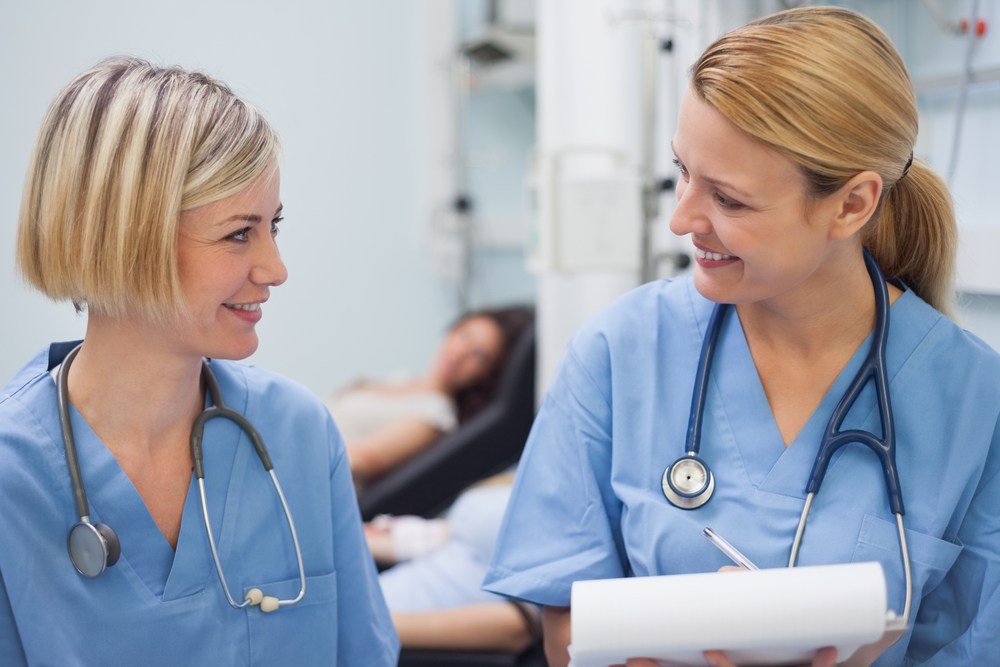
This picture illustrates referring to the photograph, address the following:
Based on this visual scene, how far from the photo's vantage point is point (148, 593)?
95cm

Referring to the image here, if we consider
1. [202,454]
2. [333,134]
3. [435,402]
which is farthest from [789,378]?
[333,134]

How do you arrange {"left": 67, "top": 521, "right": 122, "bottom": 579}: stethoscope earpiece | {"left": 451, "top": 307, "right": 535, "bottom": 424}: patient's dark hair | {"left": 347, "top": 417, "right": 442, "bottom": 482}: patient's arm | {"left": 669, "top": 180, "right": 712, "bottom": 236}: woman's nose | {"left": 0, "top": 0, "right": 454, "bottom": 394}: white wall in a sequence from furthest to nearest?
1. {"left": 0, "top": 0, "right": 454, "bottom": 394}: white wall
2. {"left": 451, "top": 307, "right": 535, "bottom": 424}: patient's dark hair
3. {"left": 347, "top": 417, "right": 442, "bottom": 482}: patient's arm
4. {"left": 669, "top": 180, "right": 712, "bottom": 236}: woman's nose
5. {"left": 67, "top": 521, "right": 122, "bottom": 579}: stethoscope earpiece

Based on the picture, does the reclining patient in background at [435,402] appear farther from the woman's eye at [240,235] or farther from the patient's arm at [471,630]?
the woman's eye at [240,235]

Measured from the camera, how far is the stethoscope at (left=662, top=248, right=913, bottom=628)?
38.2 inches

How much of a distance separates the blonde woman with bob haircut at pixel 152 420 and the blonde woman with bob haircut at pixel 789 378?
0.31m

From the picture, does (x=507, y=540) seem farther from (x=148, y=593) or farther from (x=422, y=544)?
(x=422, y=544)

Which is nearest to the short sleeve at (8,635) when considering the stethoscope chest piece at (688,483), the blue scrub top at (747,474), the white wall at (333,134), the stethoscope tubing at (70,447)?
the stethoscope tubing at (70,447)

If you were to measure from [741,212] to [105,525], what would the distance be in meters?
0.78

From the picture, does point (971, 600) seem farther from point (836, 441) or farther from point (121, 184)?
point (121, 184)

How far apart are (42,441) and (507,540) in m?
0.56

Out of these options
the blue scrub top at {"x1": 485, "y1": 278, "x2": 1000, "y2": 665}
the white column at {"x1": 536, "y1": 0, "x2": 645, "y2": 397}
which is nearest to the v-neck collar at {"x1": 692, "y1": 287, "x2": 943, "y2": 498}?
the blue scrub top at {"x1": 485, "y1": 278, "x2": 1000, "y2": 665}

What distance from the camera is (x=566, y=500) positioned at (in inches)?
42.4

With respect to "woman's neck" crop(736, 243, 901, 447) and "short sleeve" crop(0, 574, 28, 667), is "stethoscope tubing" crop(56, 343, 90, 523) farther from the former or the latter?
"woman's neck" crop(736, 243, 901, 447)

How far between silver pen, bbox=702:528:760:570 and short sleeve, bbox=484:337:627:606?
0.50 ft
